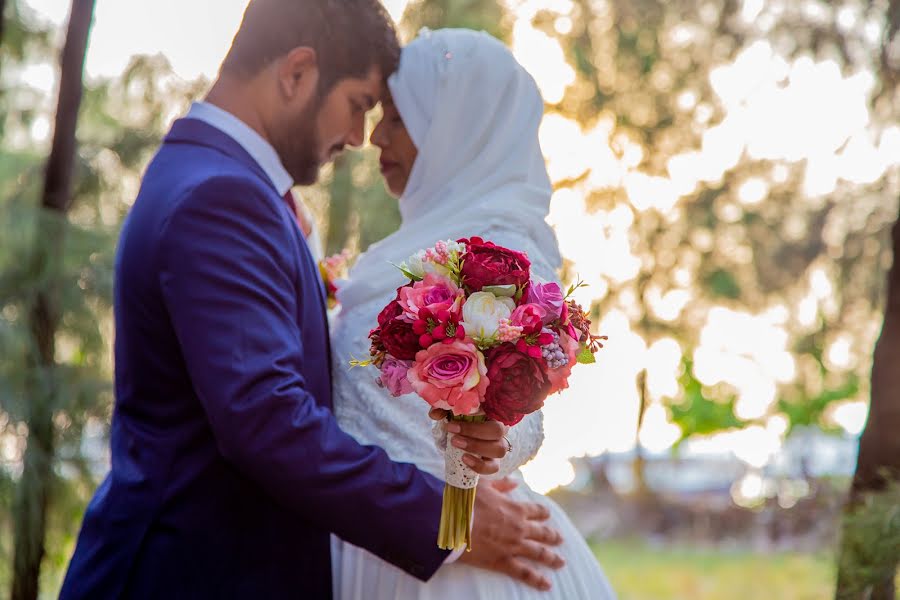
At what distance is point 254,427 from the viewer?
2.11 m

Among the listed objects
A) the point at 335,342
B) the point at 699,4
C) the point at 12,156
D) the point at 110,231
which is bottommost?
the point at 335,342

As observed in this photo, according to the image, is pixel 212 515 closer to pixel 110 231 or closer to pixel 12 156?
pixel 110 231

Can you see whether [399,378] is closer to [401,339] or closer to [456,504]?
[401,339]

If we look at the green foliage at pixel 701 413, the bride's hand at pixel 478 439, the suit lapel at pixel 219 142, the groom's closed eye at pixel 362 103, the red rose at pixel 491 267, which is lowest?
the bride's hand at pixel 478 439

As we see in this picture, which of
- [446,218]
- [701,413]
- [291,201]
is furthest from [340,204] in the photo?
[701,413]

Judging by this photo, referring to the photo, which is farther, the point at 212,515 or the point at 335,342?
the point at 335,342

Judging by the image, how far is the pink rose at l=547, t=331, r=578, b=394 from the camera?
202 cm

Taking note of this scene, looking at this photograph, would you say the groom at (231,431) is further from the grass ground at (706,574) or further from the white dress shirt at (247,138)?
the grass ground at (706,574)

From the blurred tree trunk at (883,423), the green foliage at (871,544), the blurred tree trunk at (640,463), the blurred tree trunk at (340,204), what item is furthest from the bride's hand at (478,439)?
the blurred tree trunk at (640,463)

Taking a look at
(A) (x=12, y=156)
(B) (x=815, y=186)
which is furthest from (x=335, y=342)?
(B) (x=815, y=186)

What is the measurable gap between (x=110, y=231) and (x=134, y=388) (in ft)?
9.94

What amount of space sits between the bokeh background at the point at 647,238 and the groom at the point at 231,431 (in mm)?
634

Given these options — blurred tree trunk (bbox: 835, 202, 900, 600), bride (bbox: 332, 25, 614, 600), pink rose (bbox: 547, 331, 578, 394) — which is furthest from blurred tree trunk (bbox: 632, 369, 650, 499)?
pink rose (bbox: 547, 331, 578, 394)

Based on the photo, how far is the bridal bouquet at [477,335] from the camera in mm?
1964
